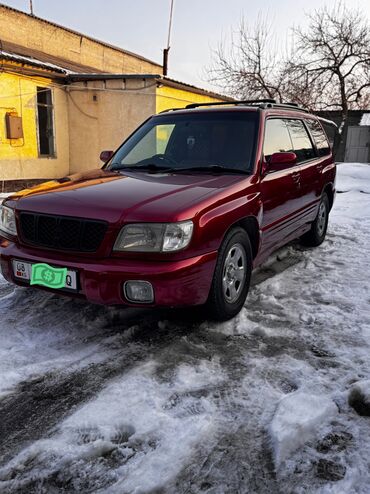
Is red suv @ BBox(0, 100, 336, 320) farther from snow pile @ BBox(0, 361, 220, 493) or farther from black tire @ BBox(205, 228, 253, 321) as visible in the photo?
snow pile @ BBox(0, 361, 220, 493)

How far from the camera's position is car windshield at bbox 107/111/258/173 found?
3.63 m

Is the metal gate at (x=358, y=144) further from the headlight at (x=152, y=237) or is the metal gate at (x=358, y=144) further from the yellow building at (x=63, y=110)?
the headlight at (x=152, y=237)

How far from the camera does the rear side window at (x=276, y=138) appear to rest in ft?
12.6

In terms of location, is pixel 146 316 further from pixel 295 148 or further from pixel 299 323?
pixel 295 148

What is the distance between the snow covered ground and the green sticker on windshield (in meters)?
0.43

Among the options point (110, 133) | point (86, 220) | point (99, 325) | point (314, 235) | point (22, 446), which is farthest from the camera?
point (110, 133)

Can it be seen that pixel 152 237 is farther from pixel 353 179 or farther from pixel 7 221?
pixel 353 179

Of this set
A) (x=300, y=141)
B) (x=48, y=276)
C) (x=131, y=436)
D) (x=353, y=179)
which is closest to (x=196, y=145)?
(x=300, y=141)

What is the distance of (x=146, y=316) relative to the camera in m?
3.31

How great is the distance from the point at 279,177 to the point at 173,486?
2.93 m

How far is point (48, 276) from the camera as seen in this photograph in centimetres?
280

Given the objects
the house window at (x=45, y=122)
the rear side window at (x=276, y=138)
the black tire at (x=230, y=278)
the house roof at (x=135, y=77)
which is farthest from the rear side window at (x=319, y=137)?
the house window at (x=45, y=122)

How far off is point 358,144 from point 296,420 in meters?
31.2

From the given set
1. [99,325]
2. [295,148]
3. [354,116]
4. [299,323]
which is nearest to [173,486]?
[99,325]
